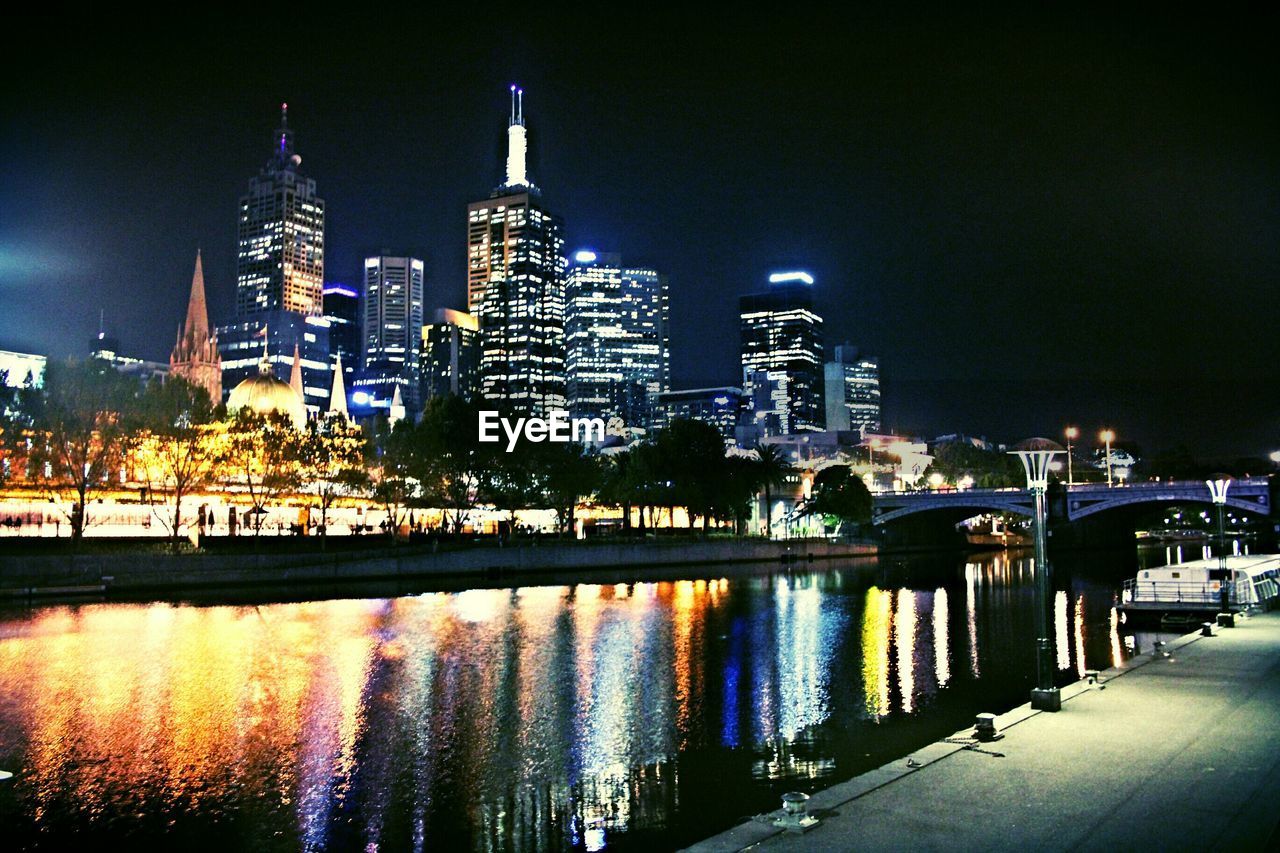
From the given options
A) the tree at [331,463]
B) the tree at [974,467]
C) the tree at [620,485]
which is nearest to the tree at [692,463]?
the tree at [620,485]

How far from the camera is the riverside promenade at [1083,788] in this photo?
42.2 ft

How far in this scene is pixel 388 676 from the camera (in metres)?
33.8

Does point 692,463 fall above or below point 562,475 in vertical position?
above

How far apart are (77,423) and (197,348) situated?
323ft

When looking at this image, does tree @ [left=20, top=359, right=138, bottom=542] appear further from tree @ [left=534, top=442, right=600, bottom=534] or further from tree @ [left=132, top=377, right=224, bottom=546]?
tree @ [left=534, top=442, right=600, bottom=534]

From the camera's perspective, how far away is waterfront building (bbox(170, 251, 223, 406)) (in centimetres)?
16338

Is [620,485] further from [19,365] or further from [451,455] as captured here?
[19,365]

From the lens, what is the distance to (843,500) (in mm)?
138750

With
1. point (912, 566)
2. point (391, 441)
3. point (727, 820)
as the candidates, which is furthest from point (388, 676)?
point (912, 566)

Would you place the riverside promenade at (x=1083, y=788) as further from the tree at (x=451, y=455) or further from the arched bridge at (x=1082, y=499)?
the arched bridge at (x=1082, y=499)

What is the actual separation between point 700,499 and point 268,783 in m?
105

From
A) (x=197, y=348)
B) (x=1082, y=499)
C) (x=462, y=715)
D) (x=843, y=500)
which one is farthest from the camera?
(x=197, y=348)

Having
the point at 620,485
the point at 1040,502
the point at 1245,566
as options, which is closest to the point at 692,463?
the point at 620,485

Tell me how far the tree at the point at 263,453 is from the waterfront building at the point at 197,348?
7940 centimetres
